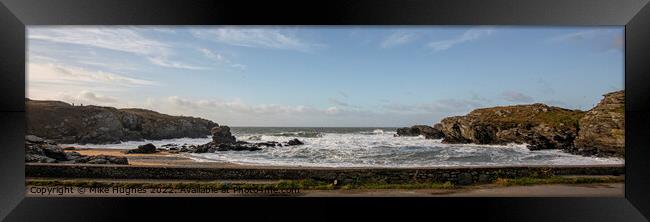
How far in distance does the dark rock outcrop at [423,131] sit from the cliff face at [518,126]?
0.42 ft

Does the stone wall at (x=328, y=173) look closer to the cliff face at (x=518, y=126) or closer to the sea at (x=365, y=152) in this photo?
the sea at (x=365, y=152)

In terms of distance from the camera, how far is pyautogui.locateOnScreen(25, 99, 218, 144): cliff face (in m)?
6.59

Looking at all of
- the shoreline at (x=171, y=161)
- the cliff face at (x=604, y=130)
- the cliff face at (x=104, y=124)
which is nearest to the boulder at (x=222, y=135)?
the cliff face at (x=104, y=124)

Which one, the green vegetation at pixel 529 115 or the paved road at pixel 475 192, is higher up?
the green vegetation at pixel 529 115

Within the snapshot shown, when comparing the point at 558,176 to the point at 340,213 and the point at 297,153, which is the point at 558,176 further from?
the point at 297,153

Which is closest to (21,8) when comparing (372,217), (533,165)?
(372,217)

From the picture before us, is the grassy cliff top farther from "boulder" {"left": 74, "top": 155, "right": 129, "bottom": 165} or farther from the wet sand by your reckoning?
"boulder" {"left": 74, "top": 155, "right": 129, "bottom": 165}

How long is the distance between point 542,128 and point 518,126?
44 centimetres

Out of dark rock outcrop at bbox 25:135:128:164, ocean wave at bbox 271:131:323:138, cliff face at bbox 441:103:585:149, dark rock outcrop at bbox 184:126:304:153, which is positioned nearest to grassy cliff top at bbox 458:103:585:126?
cliff face at bbox 441:103:585:149

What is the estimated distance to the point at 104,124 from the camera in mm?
6902

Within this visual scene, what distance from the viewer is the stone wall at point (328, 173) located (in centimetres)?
612

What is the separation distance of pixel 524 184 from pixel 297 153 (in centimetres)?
365

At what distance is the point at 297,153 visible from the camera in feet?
22.8

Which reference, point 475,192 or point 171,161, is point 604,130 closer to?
point 475,192
